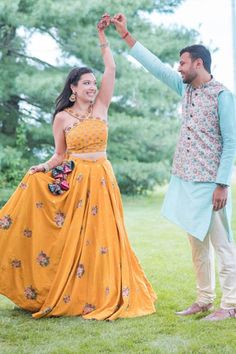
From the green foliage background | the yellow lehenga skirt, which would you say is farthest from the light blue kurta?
the green foliage background

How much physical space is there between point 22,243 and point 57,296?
35cm

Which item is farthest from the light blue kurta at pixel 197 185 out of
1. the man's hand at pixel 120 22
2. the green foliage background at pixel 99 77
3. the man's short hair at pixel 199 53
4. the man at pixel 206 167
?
the green foliage background at pixel 99 77

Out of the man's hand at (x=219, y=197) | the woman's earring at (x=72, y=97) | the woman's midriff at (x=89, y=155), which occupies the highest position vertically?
the woman's earring at (x=72, y=97)

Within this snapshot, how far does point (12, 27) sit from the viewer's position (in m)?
10.6

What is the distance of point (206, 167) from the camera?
11.0 feet

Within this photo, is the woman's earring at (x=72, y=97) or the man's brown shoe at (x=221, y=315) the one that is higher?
the woman's earring at (x=72, y=97)

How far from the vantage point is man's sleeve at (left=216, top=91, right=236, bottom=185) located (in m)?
3.24

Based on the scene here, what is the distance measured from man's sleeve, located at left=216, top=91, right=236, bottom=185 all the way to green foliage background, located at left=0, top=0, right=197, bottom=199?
657 centimetres

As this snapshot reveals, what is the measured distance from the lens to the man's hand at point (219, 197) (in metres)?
3.29

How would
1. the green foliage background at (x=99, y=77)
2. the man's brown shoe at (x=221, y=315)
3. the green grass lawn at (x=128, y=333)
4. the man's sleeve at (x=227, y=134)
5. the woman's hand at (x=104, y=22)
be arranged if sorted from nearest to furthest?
the green grass lawn at (x=128, y=333)
the man's sleeve at (x=227, y=134)
the man's brown shoe at (x=221, y=315)
the woman's hand at (x=104, y=22)
the green foliage background at (x=99, y=77)

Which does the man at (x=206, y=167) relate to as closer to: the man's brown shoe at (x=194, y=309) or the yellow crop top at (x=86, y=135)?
the man's brown shoe at (x=194, y=309)

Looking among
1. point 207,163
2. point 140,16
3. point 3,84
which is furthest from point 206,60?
point 140,16

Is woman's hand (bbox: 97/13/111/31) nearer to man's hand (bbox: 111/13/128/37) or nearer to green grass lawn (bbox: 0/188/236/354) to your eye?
man's hand (bbox: 111/13/128/37)

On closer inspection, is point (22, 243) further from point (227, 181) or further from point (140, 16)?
point (140, 16)
